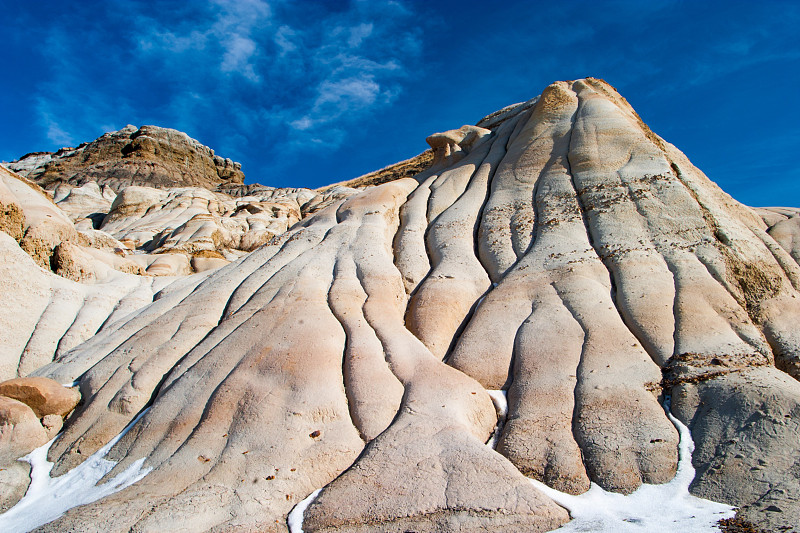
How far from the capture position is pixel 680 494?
5930 mm

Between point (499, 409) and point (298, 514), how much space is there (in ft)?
11.2

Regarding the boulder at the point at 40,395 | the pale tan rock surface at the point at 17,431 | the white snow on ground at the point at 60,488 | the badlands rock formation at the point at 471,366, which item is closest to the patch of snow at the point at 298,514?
the badlands rock formation at the point at 471,366

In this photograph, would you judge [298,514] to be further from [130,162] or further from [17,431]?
[130,162]

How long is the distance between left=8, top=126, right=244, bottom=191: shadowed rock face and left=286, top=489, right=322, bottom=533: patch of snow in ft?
155

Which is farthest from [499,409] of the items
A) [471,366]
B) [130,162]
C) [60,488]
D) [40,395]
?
[130,162]

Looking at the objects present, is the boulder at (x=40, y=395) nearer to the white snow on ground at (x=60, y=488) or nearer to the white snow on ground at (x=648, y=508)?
the white snow on ground at (x=60, y=488)

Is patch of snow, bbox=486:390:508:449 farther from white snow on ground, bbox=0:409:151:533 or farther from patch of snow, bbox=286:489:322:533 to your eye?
white snow on ground, bbox=0:409:151:533

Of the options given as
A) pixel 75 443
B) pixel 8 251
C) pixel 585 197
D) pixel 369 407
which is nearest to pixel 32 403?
pixel 75 443

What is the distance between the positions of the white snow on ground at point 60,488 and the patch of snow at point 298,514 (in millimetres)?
2479

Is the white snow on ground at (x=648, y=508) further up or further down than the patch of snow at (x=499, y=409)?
further down

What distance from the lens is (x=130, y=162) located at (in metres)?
49.0

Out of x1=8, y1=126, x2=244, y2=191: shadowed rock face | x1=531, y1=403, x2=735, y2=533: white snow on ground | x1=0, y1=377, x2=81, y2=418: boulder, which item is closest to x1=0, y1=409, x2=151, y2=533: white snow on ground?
x1=0, y1=377, x2=81, y2=418: boulder

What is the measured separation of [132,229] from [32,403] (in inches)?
945

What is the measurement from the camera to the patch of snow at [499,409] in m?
7.52
